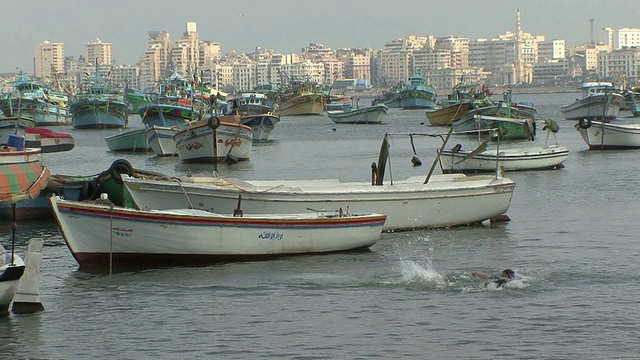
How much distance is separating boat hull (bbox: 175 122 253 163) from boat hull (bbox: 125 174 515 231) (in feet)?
76.3

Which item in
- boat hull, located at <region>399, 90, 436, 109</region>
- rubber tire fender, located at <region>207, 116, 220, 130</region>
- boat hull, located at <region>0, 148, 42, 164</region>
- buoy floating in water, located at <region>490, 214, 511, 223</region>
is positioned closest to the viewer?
boat hull, located at <region>0, 148, 42, 164</region>

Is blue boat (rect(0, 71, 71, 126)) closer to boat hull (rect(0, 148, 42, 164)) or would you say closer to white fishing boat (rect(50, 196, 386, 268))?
boat hull (rect(0, 148, 42, 164))

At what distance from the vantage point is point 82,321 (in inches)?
797

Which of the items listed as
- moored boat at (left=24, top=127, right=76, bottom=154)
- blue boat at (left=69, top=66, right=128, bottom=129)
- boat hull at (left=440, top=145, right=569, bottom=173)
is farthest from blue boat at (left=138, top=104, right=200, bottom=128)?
blue boat at (left=69, top=66, right=128, bottom=129)

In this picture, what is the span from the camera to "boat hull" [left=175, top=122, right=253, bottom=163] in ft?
173

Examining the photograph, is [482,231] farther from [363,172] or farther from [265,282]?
[363,172]

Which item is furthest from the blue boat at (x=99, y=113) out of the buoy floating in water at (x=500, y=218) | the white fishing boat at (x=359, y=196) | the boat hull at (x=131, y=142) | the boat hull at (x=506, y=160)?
→ the white fishing boat at (x=359, y=196)

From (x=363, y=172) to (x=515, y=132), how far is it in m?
20.8

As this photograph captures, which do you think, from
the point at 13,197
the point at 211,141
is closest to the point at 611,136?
the point at 211,141

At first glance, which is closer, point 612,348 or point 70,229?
point 612,348

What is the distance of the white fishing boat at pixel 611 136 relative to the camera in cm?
5706

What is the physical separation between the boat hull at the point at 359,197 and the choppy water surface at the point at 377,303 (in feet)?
1.53

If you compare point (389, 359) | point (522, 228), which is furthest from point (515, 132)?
point (389, 359)

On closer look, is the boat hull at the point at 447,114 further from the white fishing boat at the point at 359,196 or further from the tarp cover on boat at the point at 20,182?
the tarp cover on boat at the point at 20,182
